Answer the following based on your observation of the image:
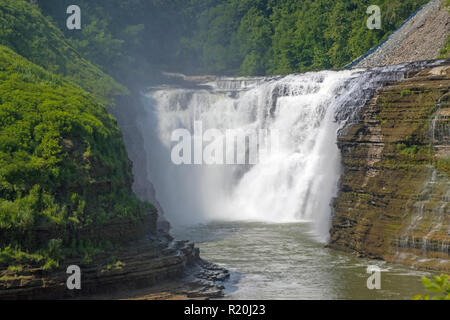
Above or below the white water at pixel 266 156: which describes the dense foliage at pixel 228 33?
above

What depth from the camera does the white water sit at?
26469mm

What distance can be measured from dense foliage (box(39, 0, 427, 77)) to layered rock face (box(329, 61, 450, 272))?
21466 millimetres

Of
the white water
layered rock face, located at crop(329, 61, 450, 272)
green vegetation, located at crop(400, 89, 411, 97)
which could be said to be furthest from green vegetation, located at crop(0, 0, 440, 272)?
green vegetation, located at crop(400, 89, 411, 97)

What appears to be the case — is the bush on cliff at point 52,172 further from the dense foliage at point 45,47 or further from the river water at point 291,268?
the dense foliage at point 45,47

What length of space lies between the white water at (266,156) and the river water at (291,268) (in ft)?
7.93

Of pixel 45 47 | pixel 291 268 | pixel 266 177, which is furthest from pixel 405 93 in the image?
pixel 45 47

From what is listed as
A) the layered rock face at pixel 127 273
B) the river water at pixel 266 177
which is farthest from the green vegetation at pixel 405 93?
the layered rock face at pixel 127 273

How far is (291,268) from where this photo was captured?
19.3 m

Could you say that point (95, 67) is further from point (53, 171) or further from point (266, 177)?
point (53, 171)

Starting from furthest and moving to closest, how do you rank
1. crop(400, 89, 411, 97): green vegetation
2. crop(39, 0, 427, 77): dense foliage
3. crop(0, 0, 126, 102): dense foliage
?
crop(39, 0, 427, 77): dense foliage
crop(0, 0, 126, 102): dense foliage
crop(400, 89, 411, 97): green vegetation

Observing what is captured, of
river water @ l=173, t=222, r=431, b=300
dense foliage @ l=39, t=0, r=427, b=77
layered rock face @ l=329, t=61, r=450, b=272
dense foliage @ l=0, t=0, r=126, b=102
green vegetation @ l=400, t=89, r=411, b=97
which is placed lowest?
river water @ l=173, t=222, r=431, b=300

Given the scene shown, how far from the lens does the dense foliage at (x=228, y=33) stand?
43.4 meters

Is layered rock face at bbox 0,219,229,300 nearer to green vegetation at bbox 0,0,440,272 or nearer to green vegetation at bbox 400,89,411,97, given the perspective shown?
green vegetation at bbox 0,0,440,272

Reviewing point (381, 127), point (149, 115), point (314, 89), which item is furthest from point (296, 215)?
point (149, 115)
